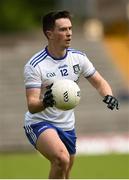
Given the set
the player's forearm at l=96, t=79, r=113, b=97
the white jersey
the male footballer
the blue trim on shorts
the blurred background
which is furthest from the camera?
the blurred background

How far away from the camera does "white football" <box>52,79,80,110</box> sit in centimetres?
903

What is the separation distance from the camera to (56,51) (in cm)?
954

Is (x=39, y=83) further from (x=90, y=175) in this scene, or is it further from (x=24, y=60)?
(x=24, y=60)

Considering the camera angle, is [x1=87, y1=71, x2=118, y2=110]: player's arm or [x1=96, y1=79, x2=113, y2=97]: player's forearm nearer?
[x1=87, y1=71, x2=118, y2=110]: player's arm

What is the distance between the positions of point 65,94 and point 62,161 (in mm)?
690

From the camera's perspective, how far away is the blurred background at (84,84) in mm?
17109

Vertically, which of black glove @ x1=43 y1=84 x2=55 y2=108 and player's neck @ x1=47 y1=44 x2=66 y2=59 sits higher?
player's neck @ x1=47 y1=44 x2=66 y2=59

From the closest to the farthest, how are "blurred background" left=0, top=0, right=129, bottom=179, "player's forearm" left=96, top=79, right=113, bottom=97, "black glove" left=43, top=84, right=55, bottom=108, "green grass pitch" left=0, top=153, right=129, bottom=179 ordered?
"black glove" left=43, top=84, right=55, bottom=108 → "player's forearm" left=96, top=79, right=113, bottom=97 → "green grass pitch" left=0, top=153, right=129, bottom=179 → "blurred background" left=0, top=0, right=129, bottom=179

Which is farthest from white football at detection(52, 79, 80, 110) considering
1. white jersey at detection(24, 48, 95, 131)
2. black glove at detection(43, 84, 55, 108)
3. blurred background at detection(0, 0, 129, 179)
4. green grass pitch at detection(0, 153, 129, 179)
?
blurred background at detection(0, 0, 129, 179)

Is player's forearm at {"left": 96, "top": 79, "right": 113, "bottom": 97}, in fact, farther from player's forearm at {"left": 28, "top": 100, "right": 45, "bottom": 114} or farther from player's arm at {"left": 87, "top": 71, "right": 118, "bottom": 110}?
player's forearm at {"left": 28, "top": 100, "right": 45, "bottom": 114}

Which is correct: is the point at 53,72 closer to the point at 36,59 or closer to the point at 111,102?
the point at 36,59

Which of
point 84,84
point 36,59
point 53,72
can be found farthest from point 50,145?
point 84,84

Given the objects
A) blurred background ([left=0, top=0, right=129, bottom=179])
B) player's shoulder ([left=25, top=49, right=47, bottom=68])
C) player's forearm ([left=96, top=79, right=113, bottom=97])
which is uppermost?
player's shoulder ([left=25, top=49, right=47, bottom=68])

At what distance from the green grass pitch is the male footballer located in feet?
13.1
